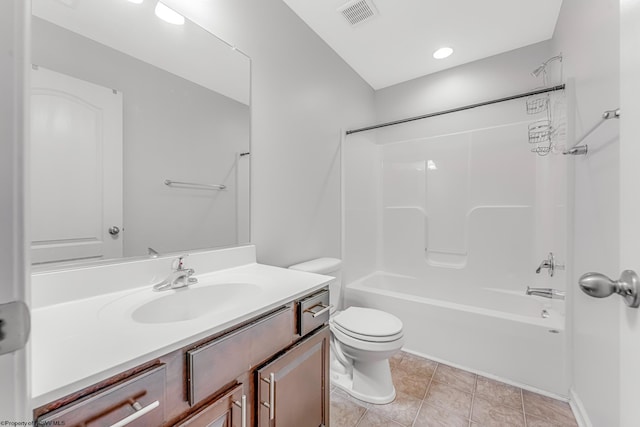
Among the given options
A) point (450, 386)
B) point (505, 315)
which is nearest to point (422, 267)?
point (505, 315)

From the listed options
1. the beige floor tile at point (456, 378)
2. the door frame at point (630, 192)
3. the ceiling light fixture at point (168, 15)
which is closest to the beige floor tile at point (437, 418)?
the beige floor tile at point (456, 378)

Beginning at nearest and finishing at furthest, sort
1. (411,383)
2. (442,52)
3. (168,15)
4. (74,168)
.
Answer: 1. (74,168)
2. (168,15)
3. (411,383)
4. (442,52)

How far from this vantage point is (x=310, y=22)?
1.93 m

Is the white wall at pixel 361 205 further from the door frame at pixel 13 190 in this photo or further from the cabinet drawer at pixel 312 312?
the door frame at pixel 13 190

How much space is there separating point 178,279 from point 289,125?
1163 millimetres

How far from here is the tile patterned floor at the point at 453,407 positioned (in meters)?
1.43

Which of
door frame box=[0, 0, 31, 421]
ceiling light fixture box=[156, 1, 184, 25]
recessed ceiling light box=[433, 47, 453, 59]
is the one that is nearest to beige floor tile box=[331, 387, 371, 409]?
door frame box=[0, 0, 31, 421]

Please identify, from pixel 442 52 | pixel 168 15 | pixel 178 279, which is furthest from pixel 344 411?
pixel 442 52

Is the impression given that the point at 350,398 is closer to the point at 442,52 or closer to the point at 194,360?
the point at 194,360

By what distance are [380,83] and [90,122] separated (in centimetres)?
258

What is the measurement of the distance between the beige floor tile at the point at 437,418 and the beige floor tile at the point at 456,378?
0.86 feet

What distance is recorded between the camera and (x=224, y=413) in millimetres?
766

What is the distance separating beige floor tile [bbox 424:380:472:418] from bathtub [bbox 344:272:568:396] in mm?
276

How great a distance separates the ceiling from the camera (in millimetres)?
1793
